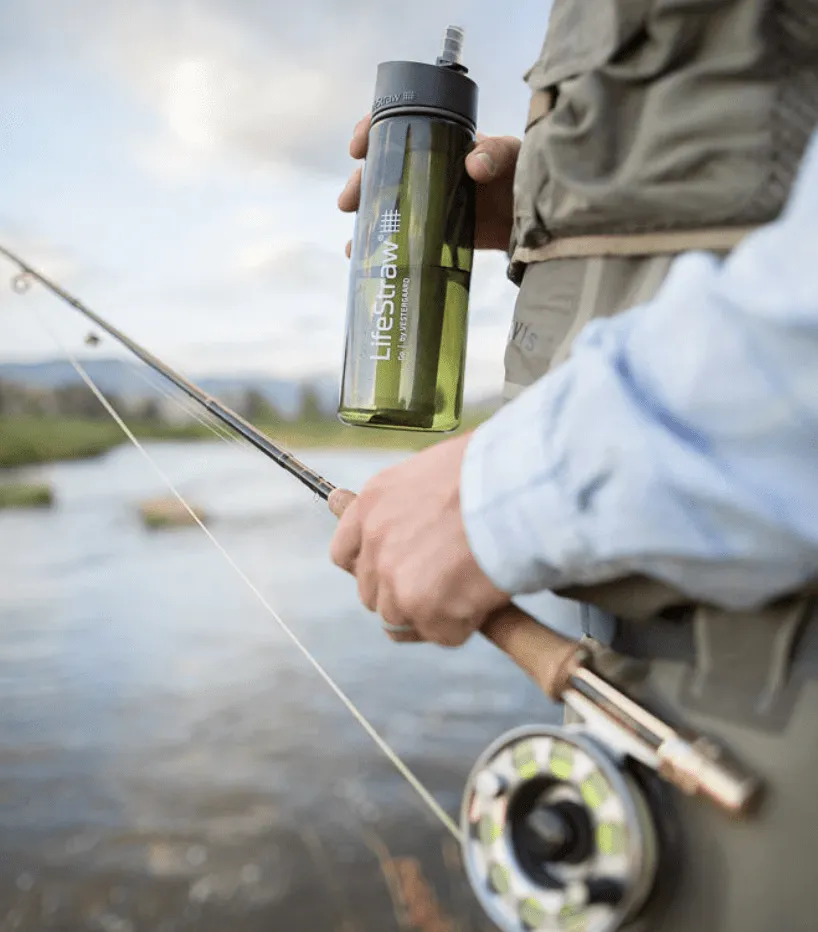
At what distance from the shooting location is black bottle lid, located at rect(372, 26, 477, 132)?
888mm

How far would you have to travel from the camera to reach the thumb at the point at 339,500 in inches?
36.0

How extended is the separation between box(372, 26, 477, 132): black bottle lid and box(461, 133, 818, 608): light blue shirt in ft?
1.63

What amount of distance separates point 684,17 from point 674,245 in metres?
0.14

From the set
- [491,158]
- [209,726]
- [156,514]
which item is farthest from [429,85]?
[156,514]

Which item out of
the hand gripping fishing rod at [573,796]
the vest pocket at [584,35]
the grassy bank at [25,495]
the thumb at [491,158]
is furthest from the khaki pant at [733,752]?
the grassy bank at [25,495]

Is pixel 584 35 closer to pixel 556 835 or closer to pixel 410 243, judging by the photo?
pixel 410 243

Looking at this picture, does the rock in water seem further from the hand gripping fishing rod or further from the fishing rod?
the hand gripping fishing rod

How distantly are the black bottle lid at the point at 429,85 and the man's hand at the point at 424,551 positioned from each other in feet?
1.54

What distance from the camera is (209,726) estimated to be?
28.5 ft

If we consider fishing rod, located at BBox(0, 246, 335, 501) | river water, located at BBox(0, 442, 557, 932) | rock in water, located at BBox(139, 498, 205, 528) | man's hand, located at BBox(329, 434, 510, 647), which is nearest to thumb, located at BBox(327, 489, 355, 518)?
fishing rod, located at BBox(0, 246, 335, 501)

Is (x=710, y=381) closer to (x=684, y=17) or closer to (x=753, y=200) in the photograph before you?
(x=753, y=200)

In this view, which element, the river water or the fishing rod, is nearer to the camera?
the fishing rod

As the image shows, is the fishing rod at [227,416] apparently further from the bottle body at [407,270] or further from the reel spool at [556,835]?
the reel spool at [556,835]

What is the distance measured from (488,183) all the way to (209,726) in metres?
8.52
